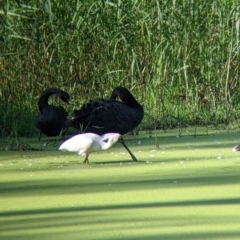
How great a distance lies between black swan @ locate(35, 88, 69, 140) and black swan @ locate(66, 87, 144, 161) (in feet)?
2.11

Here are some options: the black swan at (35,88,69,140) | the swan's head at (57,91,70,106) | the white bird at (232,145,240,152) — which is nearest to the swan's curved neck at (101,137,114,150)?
the white bird at (232,145,240,152)

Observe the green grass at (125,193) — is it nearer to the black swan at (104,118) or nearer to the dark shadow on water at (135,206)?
the dark shadow on water at (135,206)

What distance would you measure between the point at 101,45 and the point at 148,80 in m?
0.60

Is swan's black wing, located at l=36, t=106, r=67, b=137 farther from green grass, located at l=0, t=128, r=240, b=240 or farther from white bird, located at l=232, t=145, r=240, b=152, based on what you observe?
white bird, located at l=232, t=145, r=240, b=152

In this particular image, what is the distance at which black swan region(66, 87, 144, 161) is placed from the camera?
7727mm

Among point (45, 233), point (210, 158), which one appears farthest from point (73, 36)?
point (45, 233)

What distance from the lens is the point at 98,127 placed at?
7793mm

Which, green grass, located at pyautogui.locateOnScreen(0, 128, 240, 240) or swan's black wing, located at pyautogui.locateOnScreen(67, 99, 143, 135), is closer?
green grass, located at pyautogui.locateOnScreen(0, 128, 240, 240)

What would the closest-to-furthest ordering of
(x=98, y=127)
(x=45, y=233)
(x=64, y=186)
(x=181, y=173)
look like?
(x=45, y=233), (x=64, y=186), (x=181, y=173), (x=98, y=127)

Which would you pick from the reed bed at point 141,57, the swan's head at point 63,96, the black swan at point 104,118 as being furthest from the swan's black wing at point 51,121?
the black swan at point 104,118

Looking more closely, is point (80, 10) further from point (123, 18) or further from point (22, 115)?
point (22, 115)

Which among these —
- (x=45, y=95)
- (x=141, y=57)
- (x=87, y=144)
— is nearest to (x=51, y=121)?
(x=45, y=95)

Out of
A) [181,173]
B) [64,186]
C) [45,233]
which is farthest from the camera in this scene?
[181,173]

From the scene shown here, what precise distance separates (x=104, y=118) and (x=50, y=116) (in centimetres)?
78
